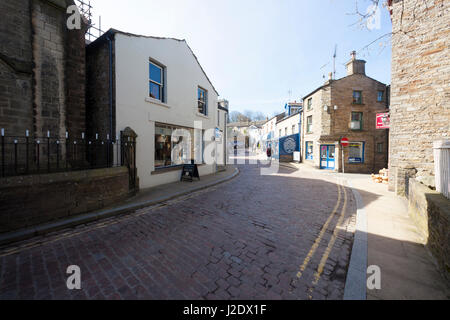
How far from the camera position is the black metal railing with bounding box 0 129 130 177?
17.3 feet

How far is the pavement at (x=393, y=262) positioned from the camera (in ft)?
8.36

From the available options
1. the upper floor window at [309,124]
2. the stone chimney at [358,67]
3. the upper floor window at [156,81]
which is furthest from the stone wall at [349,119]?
the upper floor window at [156,81]

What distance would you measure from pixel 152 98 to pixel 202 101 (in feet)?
15.8

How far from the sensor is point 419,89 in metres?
8.03

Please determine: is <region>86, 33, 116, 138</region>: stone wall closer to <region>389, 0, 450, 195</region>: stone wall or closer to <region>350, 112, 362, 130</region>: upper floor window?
<region>389, 0, 450, 195</region>: stone wall

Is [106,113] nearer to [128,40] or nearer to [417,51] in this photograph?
[128,40]

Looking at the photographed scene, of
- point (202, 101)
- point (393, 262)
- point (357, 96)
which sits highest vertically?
point (357, 96)

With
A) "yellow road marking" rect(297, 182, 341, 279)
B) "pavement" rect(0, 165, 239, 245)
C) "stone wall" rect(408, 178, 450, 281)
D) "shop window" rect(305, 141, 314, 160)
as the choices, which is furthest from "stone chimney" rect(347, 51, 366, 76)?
"pavement" rect(0, 165, 239, 245)

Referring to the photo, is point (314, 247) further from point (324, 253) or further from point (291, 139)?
point (291, 139)

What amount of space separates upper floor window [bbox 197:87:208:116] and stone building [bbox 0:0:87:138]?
6.70 meters

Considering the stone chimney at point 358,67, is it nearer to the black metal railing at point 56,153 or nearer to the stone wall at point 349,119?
the stone wall at point 349,119

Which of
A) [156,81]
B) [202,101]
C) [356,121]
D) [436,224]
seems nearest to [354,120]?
[356,121]
